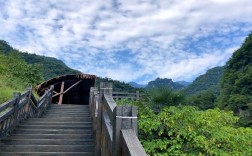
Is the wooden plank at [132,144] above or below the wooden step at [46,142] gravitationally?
above

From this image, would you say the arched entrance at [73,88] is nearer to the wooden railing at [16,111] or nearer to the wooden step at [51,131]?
the wooden railing at [16,111]

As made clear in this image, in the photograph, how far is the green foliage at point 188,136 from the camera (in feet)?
26.5

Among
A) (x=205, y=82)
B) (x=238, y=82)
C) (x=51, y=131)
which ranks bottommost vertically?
(x=51, y=131)

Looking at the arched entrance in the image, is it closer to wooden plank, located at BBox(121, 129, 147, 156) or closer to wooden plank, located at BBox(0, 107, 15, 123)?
wooden plank, located at BBox(0, 107, 15, 123)

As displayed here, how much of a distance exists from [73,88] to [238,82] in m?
28.1

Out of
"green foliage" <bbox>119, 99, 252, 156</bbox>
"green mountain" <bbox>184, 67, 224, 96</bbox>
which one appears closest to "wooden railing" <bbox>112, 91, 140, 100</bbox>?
"green foliage" <bbox>119, 99, 252, 156</bbox>

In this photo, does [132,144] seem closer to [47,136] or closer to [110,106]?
[110,106]

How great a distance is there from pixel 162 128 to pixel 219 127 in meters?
1.96

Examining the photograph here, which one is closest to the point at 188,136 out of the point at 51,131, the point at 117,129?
the point at 51,131

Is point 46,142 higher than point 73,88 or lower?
lower

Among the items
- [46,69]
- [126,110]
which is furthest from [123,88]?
[126,110]

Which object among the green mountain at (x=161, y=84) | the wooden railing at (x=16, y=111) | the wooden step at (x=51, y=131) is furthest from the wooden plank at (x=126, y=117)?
the green mountain at (x=161, y=84)

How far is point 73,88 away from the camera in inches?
888

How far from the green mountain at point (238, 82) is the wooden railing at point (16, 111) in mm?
27937
